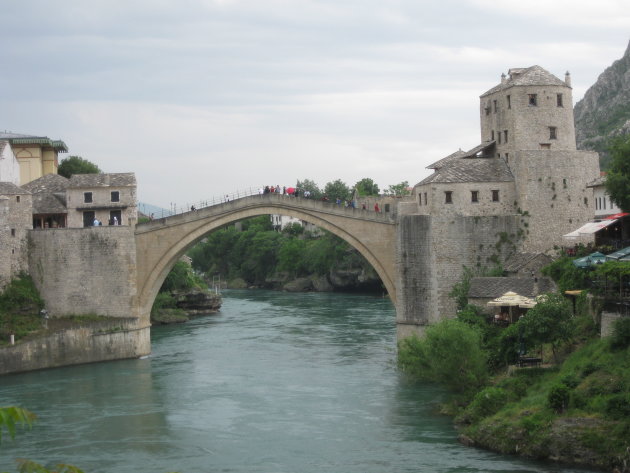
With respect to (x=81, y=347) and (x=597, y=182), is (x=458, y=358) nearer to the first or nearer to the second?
(x=597, y=182)

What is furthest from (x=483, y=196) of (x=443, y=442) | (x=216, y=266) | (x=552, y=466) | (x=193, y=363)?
(x=216, y=266)

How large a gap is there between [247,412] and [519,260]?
15644mm

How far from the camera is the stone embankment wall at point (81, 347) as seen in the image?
133ft

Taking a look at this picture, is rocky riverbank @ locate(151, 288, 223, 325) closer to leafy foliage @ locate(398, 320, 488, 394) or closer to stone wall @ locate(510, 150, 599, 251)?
stone wall @ locate(510, 150, 599, 251)

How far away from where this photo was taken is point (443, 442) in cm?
2609

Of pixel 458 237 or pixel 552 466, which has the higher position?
pixel 458 237

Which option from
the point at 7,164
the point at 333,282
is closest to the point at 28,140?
the point at 7,164

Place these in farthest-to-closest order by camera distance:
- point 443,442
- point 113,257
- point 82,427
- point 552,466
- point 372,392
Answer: point 113,257 < point 372,392 < point 82,427 < point 443,442 < point 552,466

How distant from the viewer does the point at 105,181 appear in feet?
154

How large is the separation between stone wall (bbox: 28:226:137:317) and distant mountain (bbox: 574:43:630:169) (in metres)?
56.4

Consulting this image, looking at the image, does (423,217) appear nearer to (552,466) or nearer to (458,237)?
(458,237)

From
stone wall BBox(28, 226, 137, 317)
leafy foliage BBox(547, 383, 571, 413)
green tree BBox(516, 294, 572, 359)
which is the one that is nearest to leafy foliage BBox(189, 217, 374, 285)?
stone wall BBox(28, 226, 137, 317)

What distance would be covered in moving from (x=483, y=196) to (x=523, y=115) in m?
4.34

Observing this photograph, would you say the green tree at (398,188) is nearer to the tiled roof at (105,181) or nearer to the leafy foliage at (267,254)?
the leafy foliage at (267,254)
